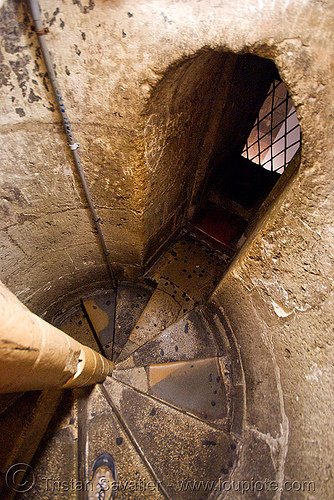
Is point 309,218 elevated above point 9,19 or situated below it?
below

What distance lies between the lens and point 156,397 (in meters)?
3.10

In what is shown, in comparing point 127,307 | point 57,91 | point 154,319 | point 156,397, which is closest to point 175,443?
point 156,397

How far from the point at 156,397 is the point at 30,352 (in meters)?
2.05

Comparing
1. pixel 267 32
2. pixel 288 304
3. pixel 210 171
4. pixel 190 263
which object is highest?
pixel 267 32

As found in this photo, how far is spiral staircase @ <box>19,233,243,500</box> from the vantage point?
264 cm

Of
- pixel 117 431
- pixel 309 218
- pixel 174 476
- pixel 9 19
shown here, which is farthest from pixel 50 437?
pixel 9 19

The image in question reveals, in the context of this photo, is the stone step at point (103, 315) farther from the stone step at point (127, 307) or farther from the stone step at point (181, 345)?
the stone step at point (181, 345)

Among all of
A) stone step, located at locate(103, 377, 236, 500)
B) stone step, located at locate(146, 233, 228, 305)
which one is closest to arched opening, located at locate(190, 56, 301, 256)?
stone step, located at locate(146, 233, 228, 305)

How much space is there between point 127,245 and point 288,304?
6.44 ft

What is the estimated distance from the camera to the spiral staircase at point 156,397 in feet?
8.66

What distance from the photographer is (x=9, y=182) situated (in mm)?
2449

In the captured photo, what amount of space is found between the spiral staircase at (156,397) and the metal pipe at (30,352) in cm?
→ 102

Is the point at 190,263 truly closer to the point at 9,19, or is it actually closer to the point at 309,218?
the point at 309,218

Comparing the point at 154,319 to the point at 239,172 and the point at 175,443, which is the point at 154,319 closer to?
the point at 175,443
